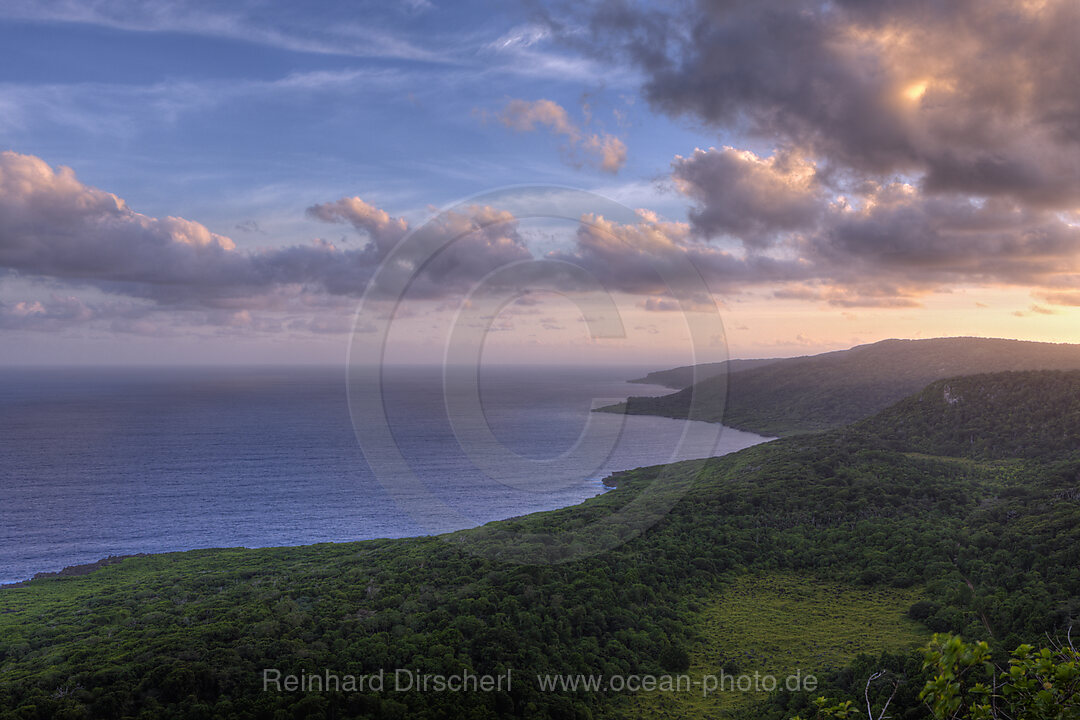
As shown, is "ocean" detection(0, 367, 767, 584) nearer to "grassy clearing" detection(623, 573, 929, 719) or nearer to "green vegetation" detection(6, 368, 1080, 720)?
"green vegetation" detection(6, 368, 1080, 720)

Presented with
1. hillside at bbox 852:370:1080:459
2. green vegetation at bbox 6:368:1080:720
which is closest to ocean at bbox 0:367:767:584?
green vegetation at bbox 6:368:1080:720

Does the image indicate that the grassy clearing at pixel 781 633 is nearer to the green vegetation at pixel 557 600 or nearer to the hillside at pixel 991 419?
the green vegetation at pixel 557 600

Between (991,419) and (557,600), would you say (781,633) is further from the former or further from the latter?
(991,419)

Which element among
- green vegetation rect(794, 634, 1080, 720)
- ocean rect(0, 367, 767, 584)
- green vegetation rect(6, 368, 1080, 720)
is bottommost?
ocean rect(0, 367, 767, 584)

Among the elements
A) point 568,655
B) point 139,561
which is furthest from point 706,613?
point 139,561

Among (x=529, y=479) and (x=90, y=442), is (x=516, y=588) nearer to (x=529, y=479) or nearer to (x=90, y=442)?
(x=529, y=479)

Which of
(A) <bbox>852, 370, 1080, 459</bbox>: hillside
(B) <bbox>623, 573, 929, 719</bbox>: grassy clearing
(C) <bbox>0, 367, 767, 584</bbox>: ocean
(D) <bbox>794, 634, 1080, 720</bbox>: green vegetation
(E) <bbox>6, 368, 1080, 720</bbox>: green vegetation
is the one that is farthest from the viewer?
(A) <bbox>852, 370, 1080, 459</bbox>: hillside
